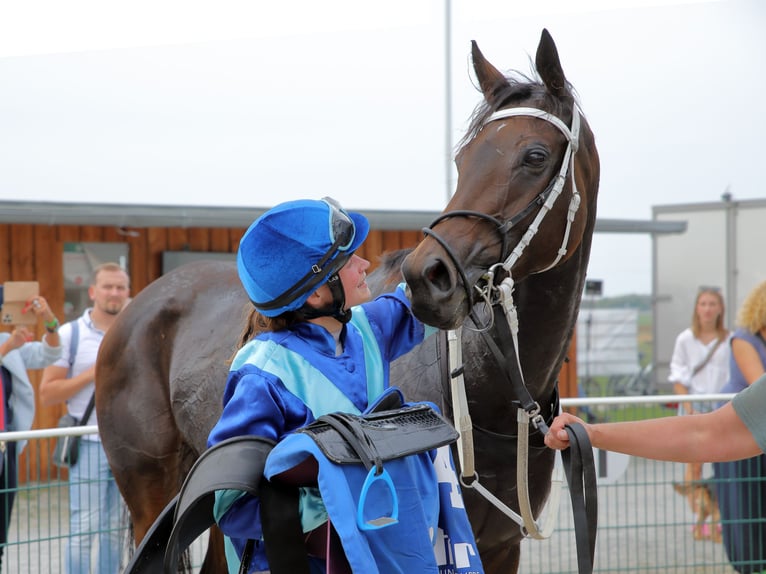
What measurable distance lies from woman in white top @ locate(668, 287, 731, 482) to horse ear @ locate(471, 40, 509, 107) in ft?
16.0

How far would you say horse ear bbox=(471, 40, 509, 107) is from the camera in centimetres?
273

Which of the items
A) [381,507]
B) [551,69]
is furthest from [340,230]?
[551,69]

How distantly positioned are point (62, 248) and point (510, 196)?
770 cm

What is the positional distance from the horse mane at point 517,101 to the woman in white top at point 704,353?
486cm

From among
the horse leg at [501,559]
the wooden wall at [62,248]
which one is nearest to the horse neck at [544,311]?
the horse leg at [501,559]

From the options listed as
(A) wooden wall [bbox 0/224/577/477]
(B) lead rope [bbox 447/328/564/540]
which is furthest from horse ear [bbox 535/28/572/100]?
(A) wooden wall [bbox 0/224/577/477]

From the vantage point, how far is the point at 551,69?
8.75ft

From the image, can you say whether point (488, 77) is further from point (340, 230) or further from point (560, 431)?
point (560, 431)

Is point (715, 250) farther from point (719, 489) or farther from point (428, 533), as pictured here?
point (428, 533)

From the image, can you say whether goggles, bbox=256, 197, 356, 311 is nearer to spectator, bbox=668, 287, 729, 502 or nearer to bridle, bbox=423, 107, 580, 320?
bridle, bbox=423, 107, 580, 320

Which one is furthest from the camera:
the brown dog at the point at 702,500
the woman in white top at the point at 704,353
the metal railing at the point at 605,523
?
the woman in white top at the point at 704,353

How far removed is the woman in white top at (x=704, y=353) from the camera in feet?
22.9

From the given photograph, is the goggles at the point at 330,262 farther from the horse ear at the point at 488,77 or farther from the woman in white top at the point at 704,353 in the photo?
the woman in white top at the point at 704,353

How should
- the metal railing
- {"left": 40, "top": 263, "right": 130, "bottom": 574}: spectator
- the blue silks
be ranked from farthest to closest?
{"left": 40, "top": 263, "right": 130, "bottom": 574}: spectator → the metal railing → the blue silks
